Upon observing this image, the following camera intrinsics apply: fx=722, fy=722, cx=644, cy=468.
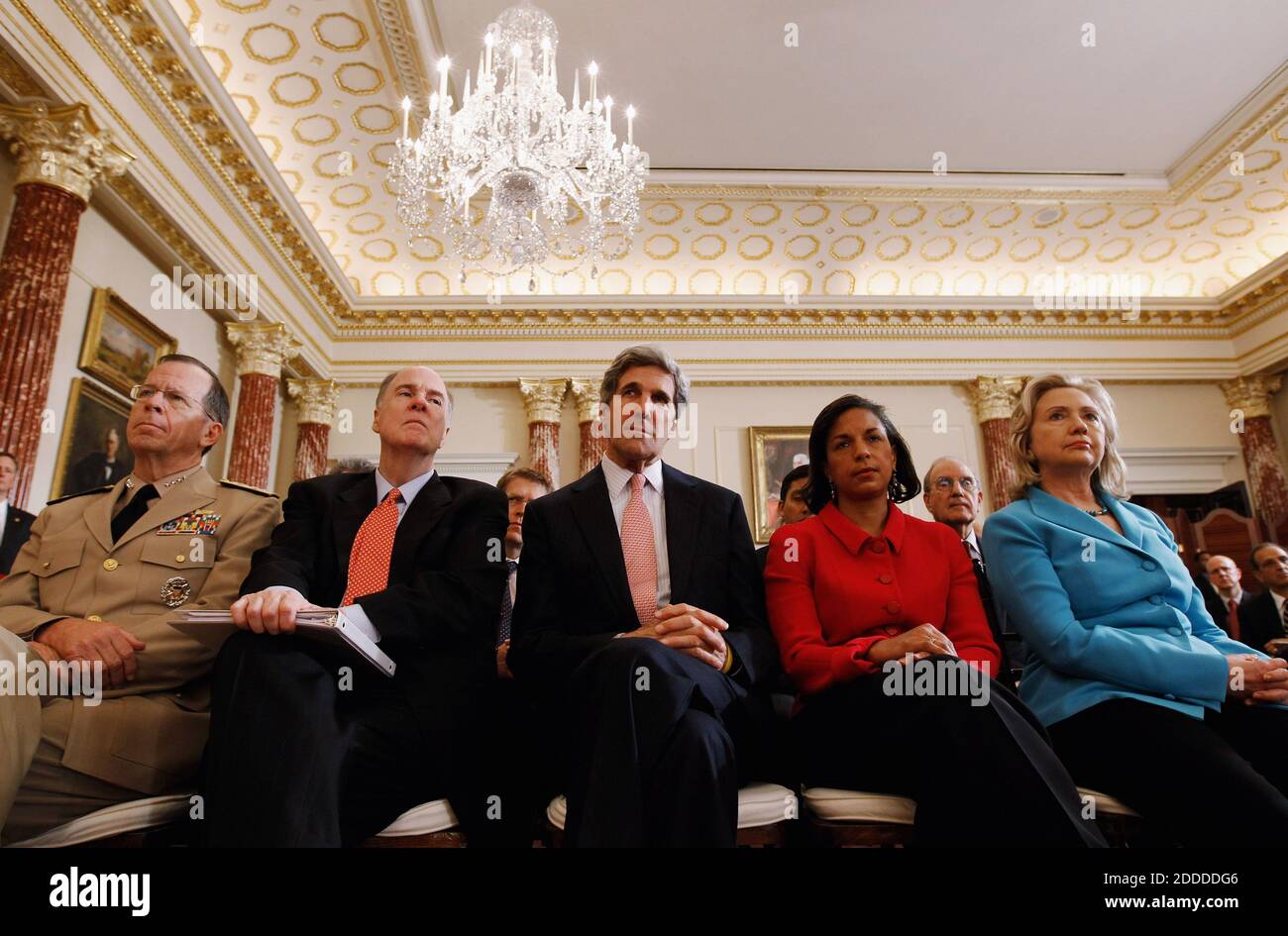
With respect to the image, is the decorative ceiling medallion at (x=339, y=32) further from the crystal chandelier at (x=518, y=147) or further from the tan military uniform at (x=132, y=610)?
the tan military uniform at (x=132, y=610)

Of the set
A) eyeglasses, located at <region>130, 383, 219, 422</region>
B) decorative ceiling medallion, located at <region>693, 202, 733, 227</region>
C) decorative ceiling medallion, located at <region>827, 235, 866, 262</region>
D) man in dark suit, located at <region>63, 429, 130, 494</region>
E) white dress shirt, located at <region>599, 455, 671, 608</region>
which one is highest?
decorative ceiling medallion, located at <region>693, 202, 733, 227</region>

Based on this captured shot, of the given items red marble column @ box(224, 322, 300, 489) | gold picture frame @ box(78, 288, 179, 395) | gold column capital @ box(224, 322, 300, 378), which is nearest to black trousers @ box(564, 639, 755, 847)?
gold picture frame @ box(78, 288, 179, 395)

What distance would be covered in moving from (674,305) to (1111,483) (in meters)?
7.49

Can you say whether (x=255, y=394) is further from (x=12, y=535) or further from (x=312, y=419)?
(x=12, y=535)

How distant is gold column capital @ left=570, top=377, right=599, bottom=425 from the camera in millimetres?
9484

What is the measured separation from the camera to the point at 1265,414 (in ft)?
31.1

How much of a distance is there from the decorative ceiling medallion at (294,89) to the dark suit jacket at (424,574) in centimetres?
579

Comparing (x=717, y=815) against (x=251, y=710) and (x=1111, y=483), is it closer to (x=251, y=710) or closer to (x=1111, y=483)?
(x=251, y=710)

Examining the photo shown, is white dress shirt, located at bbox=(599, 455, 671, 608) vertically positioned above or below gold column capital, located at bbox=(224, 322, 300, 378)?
below

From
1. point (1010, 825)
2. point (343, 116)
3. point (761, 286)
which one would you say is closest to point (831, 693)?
point (1010, 825)

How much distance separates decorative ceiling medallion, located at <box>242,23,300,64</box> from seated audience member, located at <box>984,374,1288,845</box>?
652 cm

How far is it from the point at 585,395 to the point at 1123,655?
8.03m

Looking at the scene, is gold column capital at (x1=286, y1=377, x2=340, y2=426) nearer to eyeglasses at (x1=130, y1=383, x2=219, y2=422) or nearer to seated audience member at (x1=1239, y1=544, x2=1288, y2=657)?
eyeglasses at (x1=130, y1=383, x2=219, y2=422)

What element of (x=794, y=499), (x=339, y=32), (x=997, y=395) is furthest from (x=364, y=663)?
(x=997, y=395)
